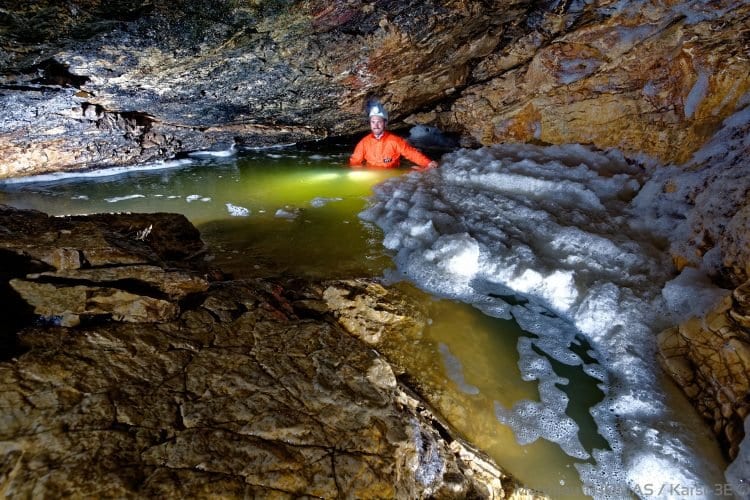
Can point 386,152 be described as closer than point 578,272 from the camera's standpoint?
No

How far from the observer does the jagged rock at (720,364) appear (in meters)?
2.21

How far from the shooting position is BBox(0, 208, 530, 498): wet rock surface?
1.51 meters

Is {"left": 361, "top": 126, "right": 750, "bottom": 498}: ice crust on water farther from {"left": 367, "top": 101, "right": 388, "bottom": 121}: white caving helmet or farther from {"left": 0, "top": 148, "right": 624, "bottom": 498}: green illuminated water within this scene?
{"left": 367, "top": 101, "right": 388, "bottom": 121}: white caving helmet

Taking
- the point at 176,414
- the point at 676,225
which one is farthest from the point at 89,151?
the point at 676,225

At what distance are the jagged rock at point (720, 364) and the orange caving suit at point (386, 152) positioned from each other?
5.95 meters

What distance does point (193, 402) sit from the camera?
1893 millimetres

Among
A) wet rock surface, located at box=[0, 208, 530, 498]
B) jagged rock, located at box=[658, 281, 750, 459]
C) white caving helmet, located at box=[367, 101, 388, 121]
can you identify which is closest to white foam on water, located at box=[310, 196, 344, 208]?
white caving helmet, located at box=[367, 101, 388, 121]

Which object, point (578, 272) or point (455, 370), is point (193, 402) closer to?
point (455, 370)

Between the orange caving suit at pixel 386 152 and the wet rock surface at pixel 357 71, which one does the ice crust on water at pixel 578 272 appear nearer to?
the wet rock surface at pixel 357 71

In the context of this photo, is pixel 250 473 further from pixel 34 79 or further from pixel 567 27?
pixel 567 27

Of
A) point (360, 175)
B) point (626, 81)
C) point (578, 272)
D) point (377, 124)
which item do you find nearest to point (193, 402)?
point (578, 272)

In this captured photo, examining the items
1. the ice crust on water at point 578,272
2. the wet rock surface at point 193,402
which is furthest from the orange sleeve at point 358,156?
the wet rock surface at point 193,402

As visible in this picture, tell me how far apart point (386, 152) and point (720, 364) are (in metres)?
6.79

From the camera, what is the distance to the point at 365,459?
182 centimetres
